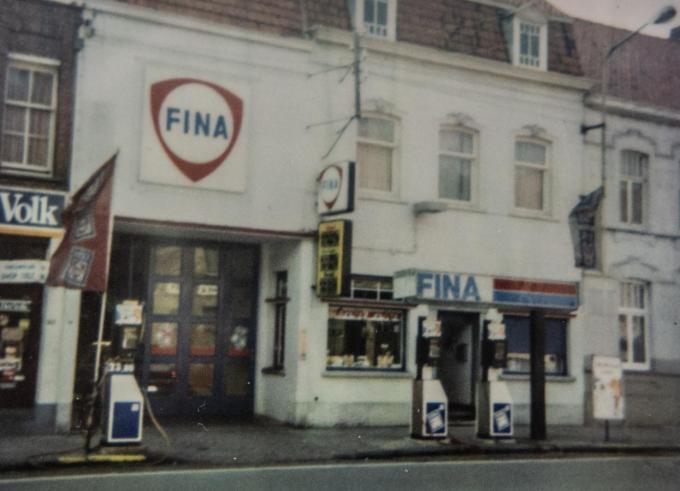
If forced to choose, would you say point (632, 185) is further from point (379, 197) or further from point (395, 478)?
point (395, 478)

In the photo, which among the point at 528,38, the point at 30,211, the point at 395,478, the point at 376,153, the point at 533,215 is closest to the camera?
the point at 395,478

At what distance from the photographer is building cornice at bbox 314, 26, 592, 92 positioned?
55.5ft

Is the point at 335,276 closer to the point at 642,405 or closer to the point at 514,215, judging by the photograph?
the point at 514,215

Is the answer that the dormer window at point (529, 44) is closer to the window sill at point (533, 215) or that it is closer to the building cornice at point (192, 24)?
the window sill at point (533, 215)

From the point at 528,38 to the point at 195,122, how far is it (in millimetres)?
8119

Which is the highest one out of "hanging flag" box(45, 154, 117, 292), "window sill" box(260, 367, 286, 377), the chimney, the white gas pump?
the chimney

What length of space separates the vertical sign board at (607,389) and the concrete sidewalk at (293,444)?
0.53 m

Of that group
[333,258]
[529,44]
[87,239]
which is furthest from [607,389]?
[87,239]

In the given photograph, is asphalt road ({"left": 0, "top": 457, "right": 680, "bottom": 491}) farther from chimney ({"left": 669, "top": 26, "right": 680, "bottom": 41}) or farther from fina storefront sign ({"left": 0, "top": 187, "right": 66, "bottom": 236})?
chimney ({"left": 669, "top": 26, "right": 680, "bottom": 41})

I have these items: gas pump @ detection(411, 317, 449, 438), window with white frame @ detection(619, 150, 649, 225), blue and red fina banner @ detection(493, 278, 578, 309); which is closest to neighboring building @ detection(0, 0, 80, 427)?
gas pump @ detection(411, 317, 449, 438)

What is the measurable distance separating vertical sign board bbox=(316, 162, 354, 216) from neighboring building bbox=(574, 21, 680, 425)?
670cm

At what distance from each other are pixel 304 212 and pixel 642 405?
353 inches

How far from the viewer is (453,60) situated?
18.1m

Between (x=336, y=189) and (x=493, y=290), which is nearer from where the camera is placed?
(x=336, y=189)
